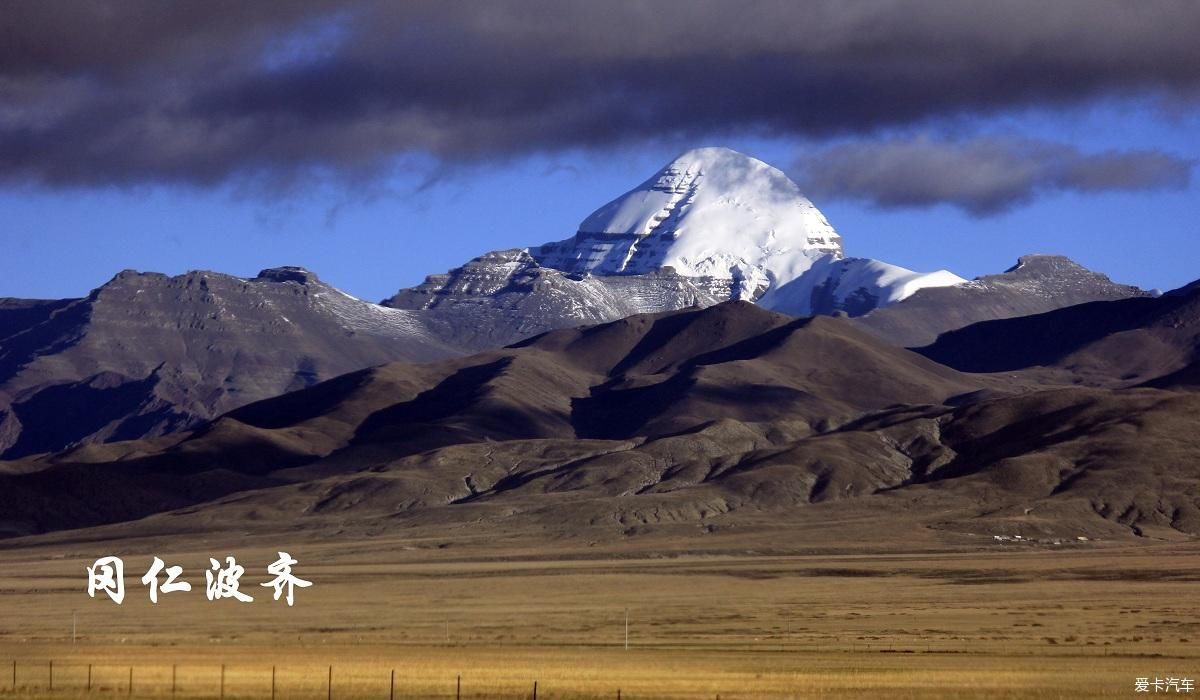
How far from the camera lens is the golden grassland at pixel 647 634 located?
76125 millimetres

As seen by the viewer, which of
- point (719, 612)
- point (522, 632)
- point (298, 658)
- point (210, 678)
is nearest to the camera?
point (210, 678)

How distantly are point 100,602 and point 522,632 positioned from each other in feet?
186

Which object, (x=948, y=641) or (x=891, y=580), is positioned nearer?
(x=948, y=641)

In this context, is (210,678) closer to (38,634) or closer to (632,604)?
(38,634)

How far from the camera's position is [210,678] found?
79.1 metres

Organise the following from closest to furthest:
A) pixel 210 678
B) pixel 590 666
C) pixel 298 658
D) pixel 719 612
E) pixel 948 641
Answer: pixel 210 678 → pixel 590 666 → pixel 298 658 → pixel 948 641 → pixel 719 612

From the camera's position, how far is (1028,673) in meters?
79.4

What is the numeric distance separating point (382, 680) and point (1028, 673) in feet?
90.1

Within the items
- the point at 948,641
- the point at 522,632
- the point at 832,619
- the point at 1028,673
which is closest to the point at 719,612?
the point at 832,619

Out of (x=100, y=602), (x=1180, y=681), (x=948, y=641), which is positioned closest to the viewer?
(x=1180, y=681)

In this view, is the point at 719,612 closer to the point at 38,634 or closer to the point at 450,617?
the point at 450,617

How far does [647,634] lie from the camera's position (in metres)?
112

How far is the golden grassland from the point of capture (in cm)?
7612

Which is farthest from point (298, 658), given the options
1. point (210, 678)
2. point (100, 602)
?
point (100, 602)
